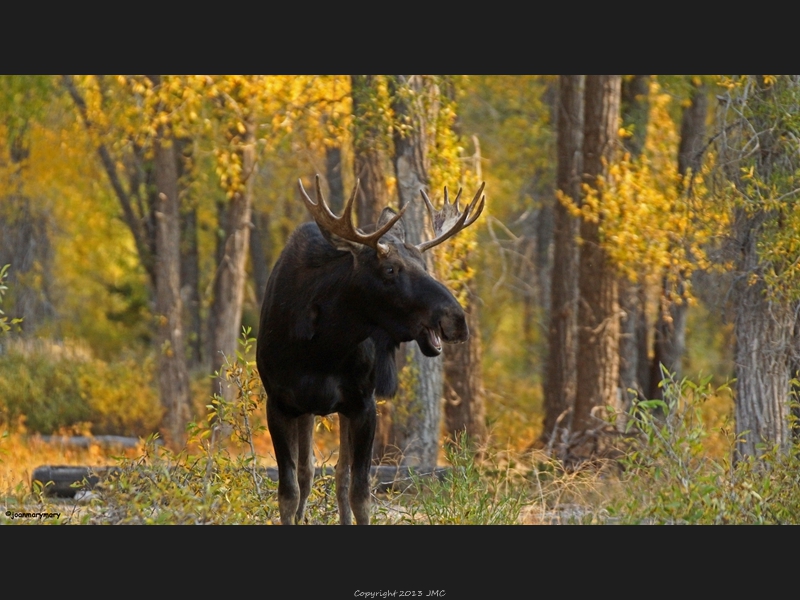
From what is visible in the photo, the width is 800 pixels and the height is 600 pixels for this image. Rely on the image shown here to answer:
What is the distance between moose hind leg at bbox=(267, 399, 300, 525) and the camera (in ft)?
28.3

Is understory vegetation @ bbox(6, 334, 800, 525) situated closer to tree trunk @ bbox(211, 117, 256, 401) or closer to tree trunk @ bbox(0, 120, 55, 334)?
tree trunk @ bbox(211, 117, 256, 401)

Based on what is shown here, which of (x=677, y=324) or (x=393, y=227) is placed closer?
(x=393, y=227)

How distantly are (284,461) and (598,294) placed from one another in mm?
9349

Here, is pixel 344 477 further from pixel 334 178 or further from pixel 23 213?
pixel 23 213

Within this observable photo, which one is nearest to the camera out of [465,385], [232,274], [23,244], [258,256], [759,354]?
[759,354]

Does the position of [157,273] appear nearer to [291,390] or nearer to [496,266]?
[496,266]

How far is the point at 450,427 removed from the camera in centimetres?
1834

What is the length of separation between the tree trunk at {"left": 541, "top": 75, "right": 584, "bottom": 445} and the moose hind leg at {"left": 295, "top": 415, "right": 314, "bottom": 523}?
30.8ft

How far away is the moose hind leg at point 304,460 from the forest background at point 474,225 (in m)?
1.20

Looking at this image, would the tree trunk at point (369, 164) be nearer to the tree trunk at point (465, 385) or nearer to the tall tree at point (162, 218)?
the tree trunk at point (465, 385)

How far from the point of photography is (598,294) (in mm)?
17219

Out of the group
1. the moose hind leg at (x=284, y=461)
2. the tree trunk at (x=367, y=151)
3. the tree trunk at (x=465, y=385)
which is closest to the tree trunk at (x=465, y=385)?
the tree trunk at (x=465, y=385)

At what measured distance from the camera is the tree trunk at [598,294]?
1708 centimetres

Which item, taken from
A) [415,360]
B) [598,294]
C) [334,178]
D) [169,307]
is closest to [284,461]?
[415,360]
